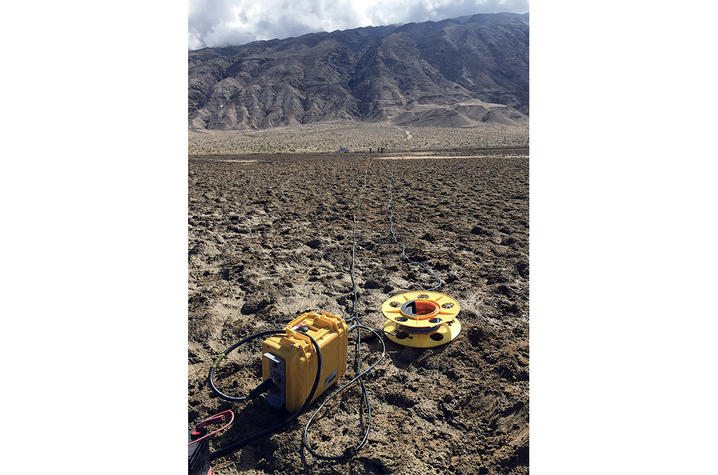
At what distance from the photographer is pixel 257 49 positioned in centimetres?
10819

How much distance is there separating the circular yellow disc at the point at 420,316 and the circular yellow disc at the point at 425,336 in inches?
3.0

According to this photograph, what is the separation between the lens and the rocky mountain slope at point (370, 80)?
72.1 metres

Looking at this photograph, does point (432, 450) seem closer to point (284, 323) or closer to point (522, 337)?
point (522, 337)

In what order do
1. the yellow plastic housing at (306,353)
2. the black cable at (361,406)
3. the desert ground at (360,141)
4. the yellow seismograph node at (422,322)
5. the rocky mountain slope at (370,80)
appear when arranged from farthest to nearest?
1. the rocky mountain slope at (370,80)
2. the desert ground at (360,141)
3. the yellow seismograph node at (422,322)
4. the yellow plastic housing at (306,353)
5. the black cable at (361,406)

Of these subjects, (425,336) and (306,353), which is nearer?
(306,353)

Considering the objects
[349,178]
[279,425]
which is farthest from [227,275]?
[349,178]

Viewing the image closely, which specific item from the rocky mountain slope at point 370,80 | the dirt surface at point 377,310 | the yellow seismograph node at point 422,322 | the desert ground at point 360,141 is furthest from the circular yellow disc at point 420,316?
the rocky mountain slope at point 370,80

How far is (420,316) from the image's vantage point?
11.0ft

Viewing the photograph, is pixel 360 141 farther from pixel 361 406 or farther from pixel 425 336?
pixel 361 406

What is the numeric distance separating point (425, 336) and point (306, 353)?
4.23ft

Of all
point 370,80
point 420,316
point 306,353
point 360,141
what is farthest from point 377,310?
point 370,80

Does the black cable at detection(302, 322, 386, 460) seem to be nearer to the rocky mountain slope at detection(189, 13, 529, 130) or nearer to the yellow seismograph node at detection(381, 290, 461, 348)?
the yellow seismograph node at detection(381, 290, 461, 348)

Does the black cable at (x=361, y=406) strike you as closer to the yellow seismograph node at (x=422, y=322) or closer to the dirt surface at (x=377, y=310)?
the dirt surface at (x=377, y=310)

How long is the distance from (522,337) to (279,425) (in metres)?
2.18
